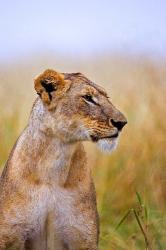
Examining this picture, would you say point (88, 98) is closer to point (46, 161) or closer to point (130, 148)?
point (46, 161)

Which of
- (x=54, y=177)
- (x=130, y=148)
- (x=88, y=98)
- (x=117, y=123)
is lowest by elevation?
(x=130, y=148)

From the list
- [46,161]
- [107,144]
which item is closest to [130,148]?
[46,161]

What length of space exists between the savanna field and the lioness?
1.04 metres

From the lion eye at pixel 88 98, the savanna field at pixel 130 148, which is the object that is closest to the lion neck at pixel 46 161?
the lion eye at pixel 88 98

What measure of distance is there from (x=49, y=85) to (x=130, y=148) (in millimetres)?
3178

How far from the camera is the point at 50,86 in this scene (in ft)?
19.8

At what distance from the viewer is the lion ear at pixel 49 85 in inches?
235

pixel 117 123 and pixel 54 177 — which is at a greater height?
pixel 117 123

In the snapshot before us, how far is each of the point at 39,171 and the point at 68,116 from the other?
42cm

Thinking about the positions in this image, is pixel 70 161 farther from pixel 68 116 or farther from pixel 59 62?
pixel 59 62

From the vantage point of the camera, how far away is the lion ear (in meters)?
5.98

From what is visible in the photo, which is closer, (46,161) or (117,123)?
(117,123)

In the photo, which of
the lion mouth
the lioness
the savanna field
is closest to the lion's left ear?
the lioness

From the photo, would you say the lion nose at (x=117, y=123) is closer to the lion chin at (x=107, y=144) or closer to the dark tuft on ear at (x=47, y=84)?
the lion chin at (x=107, y=144)
